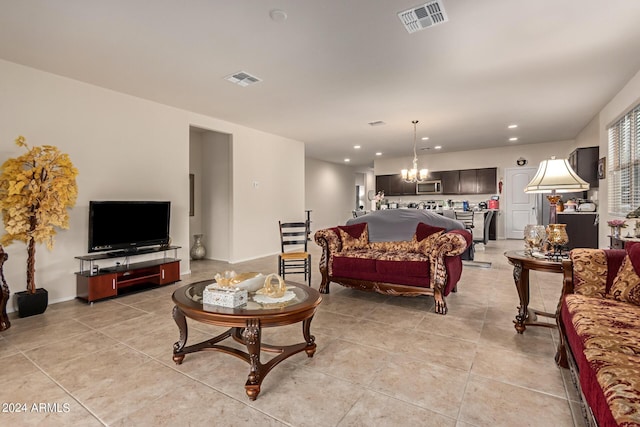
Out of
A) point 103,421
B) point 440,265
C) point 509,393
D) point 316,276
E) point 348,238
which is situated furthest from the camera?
point 316,276

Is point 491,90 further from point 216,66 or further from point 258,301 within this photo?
point 258,301

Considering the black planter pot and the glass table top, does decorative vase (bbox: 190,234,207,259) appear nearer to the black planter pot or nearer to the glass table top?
the black planter pot

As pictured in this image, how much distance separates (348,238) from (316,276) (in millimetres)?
1095

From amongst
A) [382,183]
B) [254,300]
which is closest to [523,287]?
[254,300]

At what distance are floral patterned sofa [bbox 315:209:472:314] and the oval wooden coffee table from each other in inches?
58.3

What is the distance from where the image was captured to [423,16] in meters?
2.52

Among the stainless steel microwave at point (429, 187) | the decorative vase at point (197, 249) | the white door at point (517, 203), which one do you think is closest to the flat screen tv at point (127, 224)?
the decorative vase at point (197, 249)

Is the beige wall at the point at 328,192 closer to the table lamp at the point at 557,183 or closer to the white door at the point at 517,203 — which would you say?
the white door at the point at 517,203

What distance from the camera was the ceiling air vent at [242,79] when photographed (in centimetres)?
365

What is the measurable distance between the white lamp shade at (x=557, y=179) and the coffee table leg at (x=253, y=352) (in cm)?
244

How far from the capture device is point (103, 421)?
1.60m

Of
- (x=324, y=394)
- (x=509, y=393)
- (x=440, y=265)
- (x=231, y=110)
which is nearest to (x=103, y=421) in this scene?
(x=324, y=394)

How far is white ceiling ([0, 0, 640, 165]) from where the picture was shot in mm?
2463

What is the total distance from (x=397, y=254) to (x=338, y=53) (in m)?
2.24
